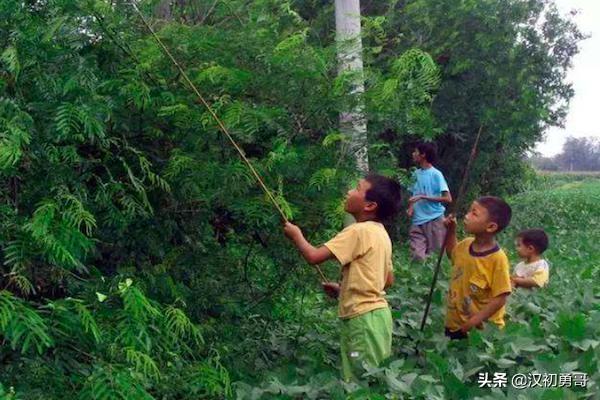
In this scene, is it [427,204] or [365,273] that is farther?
[427,204]

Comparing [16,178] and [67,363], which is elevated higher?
[16,178]

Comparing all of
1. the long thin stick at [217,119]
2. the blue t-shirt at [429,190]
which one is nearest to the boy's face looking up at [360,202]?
the long thin stick at [217,119]

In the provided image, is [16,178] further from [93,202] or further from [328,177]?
[328,177]

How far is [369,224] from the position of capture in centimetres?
420

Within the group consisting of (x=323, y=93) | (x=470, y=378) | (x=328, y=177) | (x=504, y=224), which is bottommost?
(x=470, y=378)

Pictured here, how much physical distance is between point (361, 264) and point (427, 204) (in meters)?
4.45

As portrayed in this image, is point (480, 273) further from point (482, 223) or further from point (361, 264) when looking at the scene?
point (361, 264)

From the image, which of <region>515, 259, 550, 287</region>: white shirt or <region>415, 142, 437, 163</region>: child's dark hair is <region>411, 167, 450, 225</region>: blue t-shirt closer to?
<region>415, 142, 437, 163</region>: child's dark hair

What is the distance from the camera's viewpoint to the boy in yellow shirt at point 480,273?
4.78m

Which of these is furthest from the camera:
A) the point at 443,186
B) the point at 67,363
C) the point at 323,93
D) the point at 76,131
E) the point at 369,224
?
the point at 443,186

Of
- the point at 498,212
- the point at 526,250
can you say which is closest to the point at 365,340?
the point at 498,212

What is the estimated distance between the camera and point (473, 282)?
486 cm

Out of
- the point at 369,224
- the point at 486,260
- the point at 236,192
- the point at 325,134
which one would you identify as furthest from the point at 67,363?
the point at 486,260

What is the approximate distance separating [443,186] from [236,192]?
165 inches
